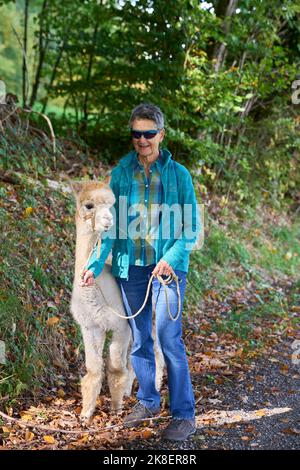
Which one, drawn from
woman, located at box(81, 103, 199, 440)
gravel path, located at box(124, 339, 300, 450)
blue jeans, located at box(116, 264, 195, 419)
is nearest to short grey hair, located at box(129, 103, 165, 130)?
woman, located at box(81, 103, 199, 440)

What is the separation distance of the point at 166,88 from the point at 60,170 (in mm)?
1961

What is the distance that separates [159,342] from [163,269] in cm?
53

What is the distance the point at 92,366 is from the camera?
4.13 m

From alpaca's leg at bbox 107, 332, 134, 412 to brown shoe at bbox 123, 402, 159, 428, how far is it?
0.68ft

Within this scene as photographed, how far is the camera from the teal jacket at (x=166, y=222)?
384cm

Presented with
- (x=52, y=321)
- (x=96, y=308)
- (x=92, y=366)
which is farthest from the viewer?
(x=52, y=321)

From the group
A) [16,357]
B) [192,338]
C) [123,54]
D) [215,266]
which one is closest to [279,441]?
[16,357]

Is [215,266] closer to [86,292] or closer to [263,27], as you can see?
[263,27]

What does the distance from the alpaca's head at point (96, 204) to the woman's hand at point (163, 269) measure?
1.32ft

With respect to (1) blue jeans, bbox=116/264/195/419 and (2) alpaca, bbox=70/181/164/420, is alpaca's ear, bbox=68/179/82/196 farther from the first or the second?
(1) blue jeans, bbox=116/264/195/419

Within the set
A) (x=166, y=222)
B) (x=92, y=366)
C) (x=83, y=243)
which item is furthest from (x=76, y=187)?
(x=92, y=366)

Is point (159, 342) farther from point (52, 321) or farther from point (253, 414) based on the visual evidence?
point (52, 321)

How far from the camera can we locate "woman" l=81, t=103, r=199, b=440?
3.81 meters

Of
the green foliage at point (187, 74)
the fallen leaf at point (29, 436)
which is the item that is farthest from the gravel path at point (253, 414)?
the green foliage at point (187, 74)
